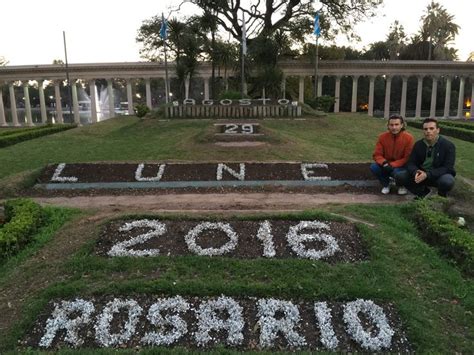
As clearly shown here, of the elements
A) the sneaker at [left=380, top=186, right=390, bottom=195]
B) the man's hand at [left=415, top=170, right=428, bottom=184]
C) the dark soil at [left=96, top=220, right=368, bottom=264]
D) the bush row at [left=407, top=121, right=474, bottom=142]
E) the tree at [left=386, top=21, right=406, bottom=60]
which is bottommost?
the bush row at [left=407, top=121, right=474, bottom=142]

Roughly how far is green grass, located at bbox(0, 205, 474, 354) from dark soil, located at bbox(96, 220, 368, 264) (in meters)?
0.19

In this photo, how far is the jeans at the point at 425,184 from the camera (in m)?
7.42

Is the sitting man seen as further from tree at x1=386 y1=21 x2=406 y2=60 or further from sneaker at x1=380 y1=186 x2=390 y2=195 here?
tree at x1=386 y1=21 x2=406 y2=60

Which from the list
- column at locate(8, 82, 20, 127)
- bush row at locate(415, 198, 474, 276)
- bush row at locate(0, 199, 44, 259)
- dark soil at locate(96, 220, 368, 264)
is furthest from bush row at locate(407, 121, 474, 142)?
column at locate(8, 82, 20, 127)

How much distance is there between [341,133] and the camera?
19.6 metres

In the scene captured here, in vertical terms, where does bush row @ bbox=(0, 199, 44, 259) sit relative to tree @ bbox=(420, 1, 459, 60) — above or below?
below

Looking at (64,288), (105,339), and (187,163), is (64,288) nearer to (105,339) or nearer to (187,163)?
(105,339)

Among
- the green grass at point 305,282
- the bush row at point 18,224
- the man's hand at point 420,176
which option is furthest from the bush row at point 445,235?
the bush row at point 18,224

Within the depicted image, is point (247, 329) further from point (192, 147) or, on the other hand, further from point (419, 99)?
point (419, 99)

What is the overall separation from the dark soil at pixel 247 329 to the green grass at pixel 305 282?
0.09 metres

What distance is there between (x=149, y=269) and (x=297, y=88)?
4766cm

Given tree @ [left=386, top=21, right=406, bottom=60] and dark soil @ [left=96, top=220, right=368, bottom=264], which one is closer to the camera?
dark soil @ [left=96, top=220, right=368, bottom=264]

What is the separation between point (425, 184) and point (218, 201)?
387 centimetres

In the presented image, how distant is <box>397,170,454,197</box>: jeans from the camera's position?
24.3 feet
